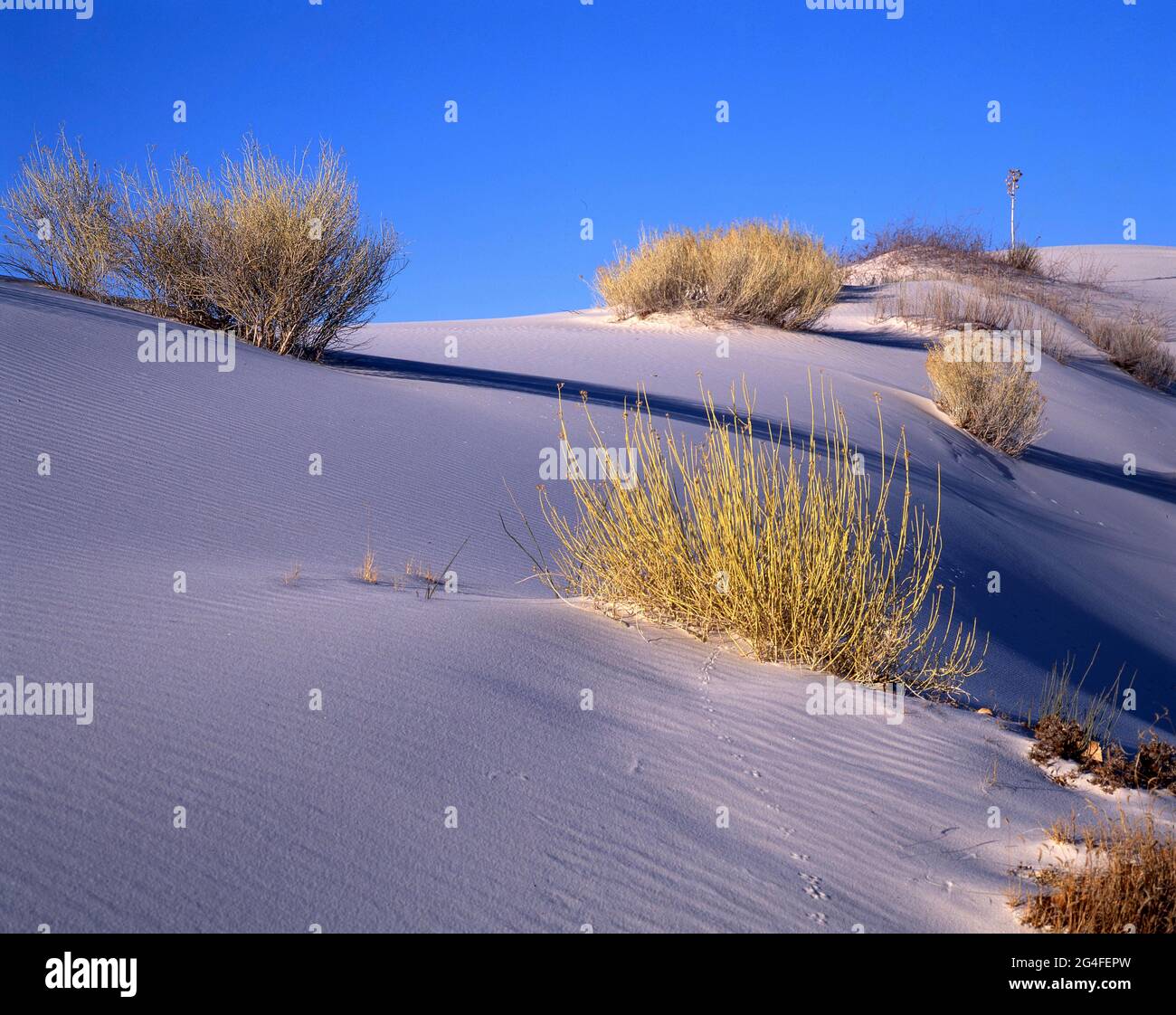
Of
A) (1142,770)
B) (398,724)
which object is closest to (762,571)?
(1142,770)

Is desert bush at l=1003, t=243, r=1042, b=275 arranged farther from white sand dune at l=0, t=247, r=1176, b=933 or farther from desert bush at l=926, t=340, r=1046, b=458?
white sand dune at l=0, t=247, r=1176, b=933

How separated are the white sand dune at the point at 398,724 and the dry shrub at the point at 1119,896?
0.13 m

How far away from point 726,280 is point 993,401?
19.5ft

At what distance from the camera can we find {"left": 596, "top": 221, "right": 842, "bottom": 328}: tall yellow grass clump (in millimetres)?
17656

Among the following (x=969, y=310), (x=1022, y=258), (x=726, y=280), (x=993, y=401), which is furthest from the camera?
(x=1022, y=258)

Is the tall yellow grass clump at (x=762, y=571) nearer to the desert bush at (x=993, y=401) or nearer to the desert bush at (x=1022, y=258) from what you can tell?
the desert bush at (x=993, y=401)

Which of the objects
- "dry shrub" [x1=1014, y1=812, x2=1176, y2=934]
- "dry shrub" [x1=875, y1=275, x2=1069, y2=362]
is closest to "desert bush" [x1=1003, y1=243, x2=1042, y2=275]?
"dry shrub" [x1=875, y1=275, x2=1069, y2=362]

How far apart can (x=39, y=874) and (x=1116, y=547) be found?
10308 mm

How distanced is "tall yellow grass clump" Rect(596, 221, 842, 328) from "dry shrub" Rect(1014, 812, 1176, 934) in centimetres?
1547

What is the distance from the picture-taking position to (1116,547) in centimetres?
1038

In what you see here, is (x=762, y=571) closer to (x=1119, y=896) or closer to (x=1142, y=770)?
(x=1142, y=770)

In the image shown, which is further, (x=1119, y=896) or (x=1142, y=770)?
(x=1142, y=770)

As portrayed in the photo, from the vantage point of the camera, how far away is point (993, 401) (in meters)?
12.9
